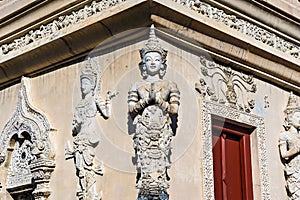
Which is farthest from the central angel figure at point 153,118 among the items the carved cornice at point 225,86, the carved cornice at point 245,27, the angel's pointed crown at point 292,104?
the angel's pointed crown at point 292,104

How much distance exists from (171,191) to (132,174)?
44 cm

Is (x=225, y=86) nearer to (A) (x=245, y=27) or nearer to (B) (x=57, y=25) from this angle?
(A) (x=245, y=27)

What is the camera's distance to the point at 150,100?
7.15 metres

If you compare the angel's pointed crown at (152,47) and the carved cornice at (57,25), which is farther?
the carved cornice at (57,25)

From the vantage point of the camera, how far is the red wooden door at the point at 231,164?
25.8 feet

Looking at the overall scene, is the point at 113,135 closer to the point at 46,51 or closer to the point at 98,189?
the point at 98,189

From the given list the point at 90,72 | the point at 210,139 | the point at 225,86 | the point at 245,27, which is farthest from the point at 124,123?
the point at 245,27

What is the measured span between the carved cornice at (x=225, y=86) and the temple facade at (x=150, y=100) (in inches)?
0.6

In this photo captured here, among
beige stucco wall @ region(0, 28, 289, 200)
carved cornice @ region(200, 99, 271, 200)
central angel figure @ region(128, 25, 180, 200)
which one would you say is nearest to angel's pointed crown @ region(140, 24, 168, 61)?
central angel figure @ region(128, 25, 180, 200)

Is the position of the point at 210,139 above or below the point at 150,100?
below

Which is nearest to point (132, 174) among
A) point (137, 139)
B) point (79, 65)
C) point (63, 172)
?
point (137, 139)

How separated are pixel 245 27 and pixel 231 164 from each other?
1.66 m

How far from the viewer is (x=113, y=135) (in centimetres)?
756

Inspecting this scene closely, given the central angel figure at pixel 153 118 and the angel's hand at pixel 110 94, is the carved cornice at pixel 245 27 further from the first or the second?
the angel's hand at pixel 110 94
